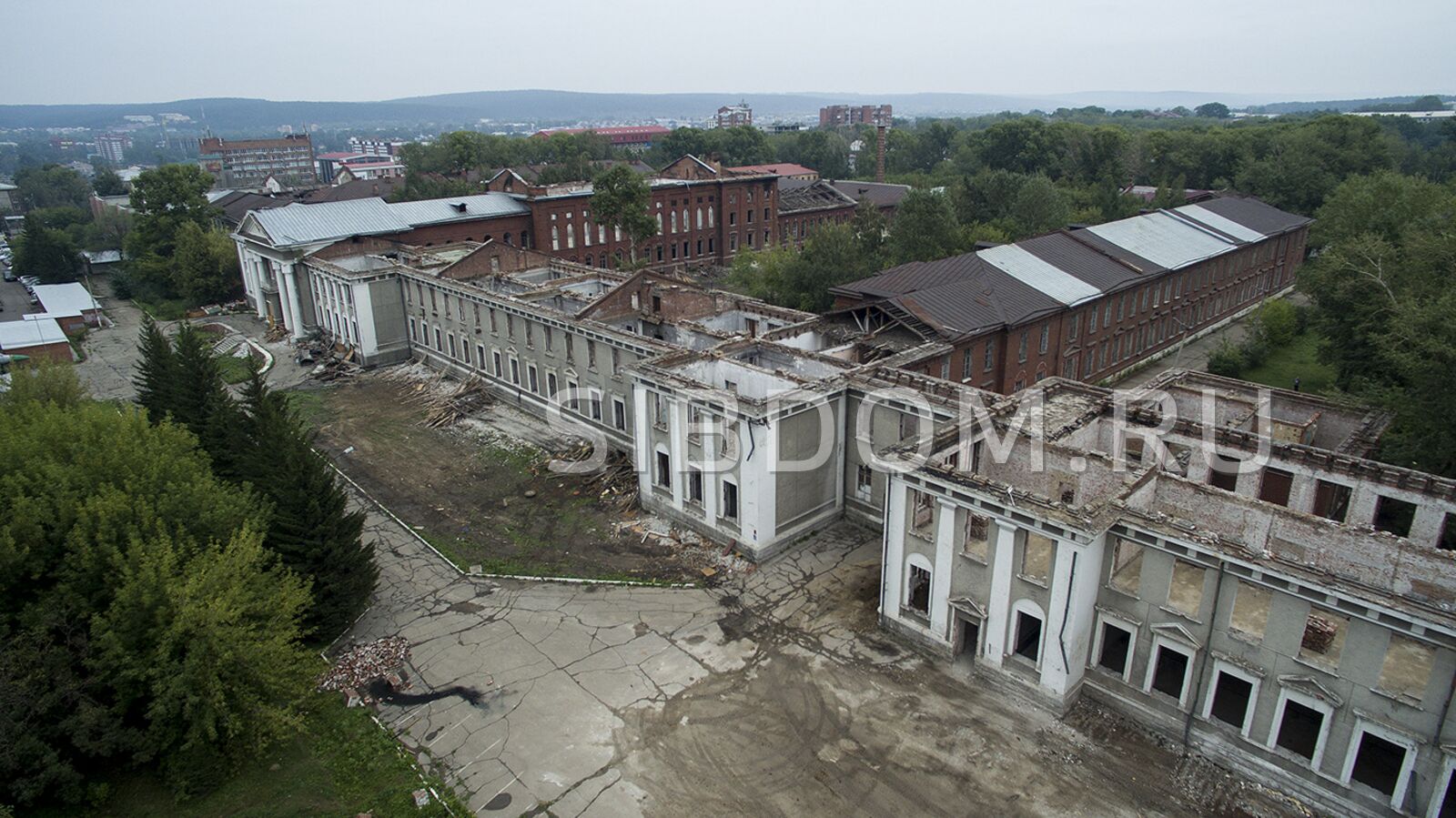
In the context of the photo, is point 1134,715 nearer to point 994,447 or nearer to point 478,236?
point 994,447

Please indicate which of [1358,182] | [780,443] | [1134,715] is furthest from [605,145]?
[1134,715]

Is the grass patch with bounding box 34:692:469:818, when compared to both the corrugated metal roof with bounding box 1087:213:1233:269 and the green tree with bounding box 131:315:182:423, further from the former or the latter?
the corrugated metal roof with bounding box 1087:213:1233:269

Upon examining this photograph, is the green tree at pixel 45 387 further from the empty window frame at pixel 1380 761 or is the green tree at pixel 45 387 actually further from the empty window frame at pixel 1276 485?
the empty window frame at pixel 1380 761

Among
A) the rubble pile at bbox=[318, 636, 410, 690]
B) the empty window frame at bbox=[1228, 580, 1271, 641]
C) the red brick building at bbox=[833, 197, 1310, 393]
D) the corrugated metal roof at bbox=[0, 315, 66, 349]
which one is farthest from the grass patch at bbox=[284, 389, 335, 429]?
the empty window frame at bbox=[1228, 580, 1271, 641]

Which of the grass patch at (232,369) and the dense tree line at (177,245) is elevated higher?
the dense tree line at (177,245)

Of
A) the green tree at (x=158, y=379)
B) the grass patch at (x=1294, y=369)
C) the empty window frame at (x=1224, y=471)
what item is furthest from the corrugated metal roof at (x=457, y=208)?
the empty window frame at (x=1224, y=471)

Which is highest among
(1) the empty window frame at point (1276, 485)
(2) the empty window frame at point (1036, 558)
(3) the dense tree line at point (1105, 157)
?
(3) the dense tree line at point (1105, 157)
